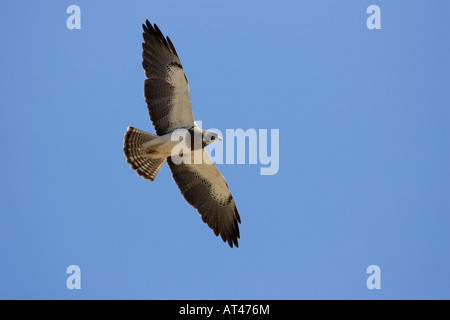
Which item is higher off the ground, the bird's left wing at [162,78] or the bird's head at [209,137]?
the bird's left wing at [162,78]

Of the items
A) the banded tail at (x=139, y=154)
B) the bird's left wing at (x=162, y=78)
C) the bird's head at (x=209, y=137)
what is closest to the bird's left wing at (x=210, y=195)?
the banded tail at (x=139, y=154)

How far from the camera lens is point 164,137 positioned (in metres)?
10.0

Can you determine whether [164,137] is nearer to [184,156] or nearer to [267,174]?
[184,156]

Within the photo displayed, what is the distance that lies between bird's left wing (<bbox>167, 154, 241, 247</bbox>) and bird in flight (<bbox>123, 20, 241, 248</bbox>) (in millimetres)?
18

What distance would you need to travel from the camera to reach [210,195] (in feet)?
35.5

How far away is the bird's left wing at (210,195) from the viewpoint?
35.0ft

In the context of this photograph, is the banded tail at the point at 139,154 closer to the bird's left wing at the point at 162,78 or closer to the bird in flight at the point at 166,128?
the bird in flight at the point at 166,128

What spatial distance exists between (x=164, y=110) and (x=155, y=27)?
144 centimetres

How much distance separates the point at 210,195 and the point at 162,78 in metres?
2.38

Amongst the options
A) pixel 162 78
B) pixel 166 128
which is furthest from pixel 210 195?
pixel 162 78
